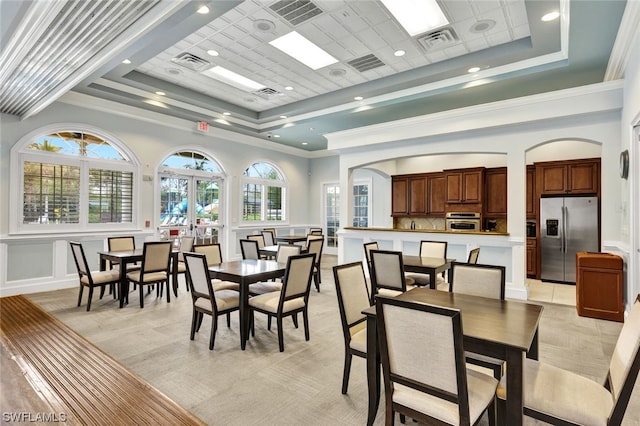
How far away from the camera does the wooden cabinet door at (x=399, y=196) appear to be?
29.1 ft

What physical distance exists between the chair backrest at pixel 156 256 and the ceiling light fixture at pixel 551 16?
5.39m

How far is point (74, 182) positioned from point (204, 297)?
4296 mm

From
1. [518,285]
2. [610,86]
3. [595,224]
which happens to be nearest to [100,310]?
[518,285]

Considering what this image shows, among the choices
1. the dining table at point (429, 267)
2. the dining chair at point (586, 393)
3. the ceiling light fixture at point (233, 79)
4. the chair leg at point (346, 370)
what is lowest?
the chair leg at point (346, 370)

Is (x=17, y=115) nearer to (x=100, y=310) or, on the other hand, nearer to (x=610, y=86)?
(x=100, y=310)

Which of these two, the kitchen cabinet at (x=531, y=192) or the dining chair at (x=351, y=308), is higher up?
the kitchen cabinet at (x=531, y=192)

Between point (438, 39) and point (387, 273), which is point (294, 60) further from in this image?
point (387, 273)

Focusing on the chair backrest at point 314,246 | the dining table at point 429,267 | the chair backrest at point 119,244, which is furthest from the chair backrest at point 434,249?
the chair backrest at point 119,244

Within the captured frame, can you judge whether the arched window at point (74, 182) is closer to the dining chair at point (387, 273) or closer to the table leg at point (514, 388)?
the dining chair at point (387, 273)

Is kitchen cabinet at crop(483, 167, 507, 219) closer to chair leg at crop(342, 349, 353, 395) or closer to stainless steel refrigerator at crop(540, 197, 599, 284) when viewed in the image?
stainless steel refrigerator at crop(540, 197, 599, 284)

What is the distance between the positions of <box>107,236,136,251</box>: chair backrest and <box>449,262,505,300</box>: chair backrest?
203 inches

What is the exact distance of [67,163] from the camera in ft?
19.1

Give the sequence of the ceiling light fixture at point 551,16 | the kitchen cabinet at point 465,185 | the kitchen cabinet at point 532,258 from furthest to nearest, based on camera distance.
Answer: the kitchen cabinet at point 465,185, the kitchen cabinet at point 532,258, the ceiling light fixture at point 551,16

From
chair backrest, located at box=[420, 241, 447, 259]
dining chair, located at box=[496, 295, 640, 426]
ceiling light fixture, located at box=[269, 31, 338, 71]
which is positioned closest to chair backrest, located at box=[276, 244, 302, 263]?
chair backrest, located at box=[420, 241, 447, 259]
